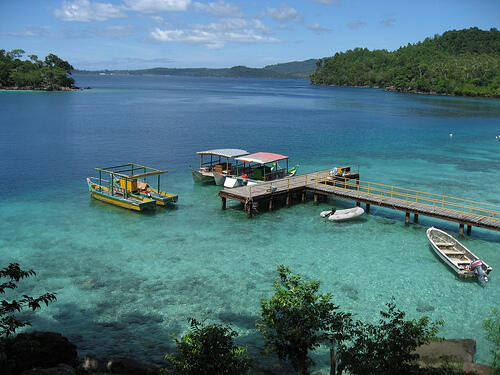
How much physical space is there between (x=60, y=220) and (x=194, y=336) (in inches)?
909

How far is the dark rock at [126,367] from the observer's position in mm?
13367

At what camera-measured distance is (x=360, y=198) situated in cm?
3212

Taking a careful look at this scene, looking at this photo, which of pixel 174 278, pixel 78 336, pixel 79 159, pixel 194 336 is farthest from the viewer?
pixel 79 159

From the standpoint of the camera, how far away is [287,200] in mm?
34094

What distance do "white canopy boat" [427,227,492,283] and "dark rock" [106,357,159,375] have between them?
16411mm

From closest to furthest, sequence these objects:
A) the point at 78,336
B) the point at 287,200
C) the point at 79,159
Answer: the point at 78,336 < the point at 287,200 < the point at 79,159

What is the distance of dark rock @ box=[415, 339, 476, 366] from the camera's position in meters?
14.9

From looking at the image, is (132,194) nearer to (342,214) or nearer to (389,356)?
(342,214)

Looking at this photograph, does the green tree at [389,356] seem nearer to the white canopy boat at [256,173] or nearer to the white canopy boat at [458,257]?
the white canopy boat at [458,257]

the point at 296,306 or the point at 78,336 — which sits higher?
the point at 296,306

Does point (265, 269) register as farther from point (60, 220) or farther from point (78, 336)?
point (60, 220)

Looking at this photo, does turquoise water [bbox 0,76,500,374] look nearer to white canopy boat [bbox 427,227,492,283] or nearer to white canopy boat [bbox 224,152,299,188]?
white canopy boat [bbox 427,227,492,283]

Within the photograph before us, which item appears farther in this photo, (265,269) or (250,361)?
(265,269)

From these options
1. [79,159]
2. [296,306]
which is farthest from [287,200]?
[79,159]
